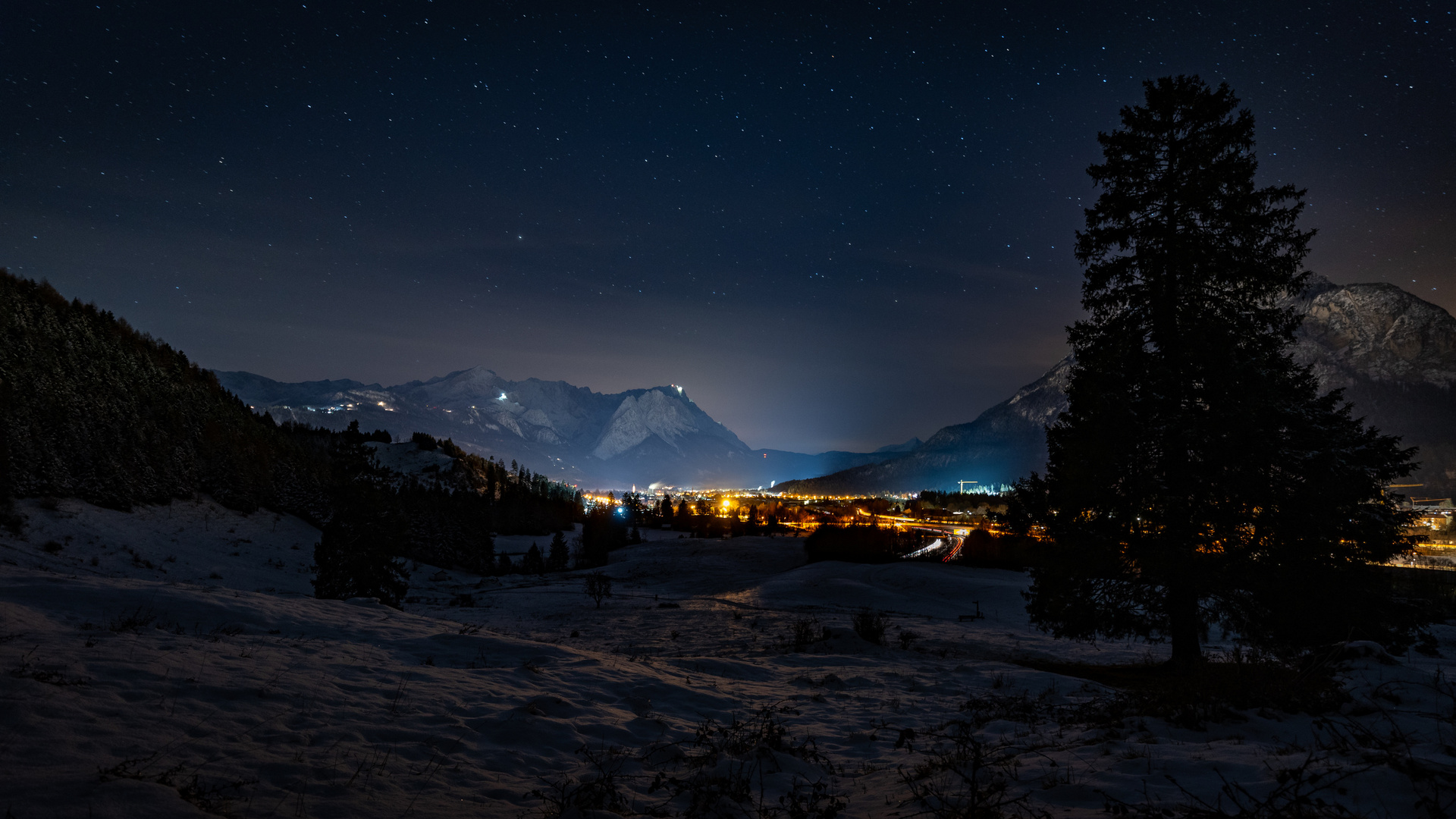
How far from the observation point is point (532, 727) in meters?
7.66

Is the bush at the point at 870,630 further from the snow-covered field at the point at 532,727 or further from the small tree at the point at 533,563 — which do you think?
the small tree at the point at 533,563

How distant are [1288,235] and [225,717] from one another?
22539 mm

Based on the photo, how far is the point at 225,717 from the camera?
20.3 ft

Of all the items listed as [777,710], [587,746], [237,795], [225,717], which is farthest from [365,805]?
[777,710]

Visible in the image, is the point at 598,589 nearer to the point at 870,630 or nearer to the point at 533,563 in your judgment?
the point at 870,630

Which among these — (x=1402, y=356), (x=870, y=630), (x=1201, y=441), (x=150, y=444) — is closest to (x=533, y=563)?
(x=150, y=444)

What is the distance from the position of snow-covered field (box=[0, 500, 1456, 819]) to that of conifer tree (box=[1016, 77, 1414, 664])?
2568 mm

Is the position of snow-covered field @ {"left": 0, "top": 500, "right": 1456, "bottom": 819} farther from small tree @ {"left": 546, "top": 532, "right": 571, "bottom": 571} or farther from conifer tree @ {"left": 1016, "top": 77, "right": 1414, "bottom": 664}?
small tree @ {"left": 546, "top": 532, "right": 571, "bottom": 571}

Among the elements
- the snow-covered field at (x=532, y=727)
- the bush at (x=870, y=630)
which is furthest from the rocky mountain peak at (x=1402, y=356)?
the snow-covered field at (x=532, y=727)

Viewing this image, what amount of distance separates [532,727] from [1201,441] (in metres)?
15.3

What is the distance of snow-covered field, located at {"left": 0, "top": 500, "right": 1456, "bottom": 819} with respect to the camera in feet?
15.1

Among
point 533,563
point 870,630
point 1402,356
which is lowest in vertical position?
point 533,563

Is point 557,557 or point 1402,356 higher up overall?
point 1402,356

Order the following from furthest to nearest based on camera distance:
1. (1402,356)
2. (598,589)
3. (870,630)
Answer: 1. (1402,356)
2. (598,589)
3. (870,630)
